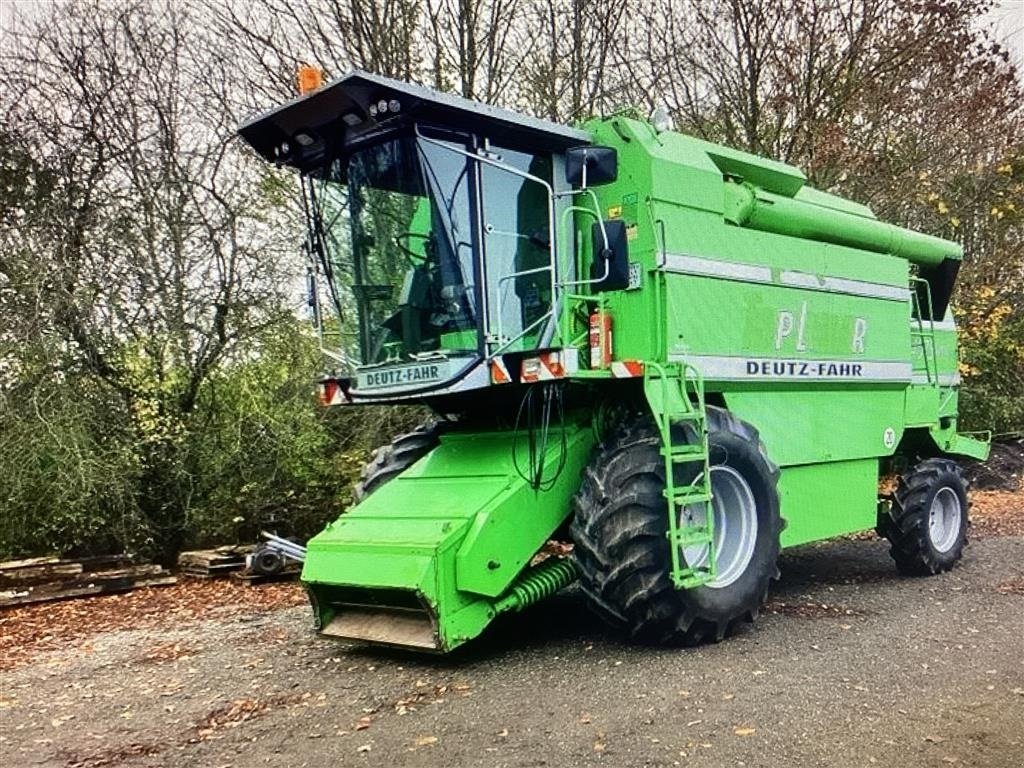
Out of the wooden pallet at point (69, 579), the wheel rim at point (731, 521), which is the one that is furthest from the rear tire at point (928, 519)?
the wooden pallet at point (69, 579)

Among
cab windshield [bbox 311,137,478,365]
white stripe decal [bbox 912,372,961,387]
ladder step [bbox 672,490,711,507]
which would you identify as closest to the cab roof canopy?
cab windshield [bbox 311,137,478,365]

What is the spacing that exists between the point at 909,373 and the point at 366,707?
5.72 meters

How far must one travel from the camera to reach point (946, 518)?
28.7 feet

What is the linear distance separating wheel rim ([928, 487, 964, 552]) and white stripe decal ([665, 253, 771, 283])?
3175 millimetres

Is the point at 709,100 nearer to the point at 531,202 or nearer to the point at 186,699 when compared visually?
the point at 531,202

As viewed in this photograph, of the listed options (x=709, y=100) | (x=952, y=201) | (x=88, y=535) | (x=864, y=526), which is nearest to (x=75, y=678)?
(x=88, y=535)

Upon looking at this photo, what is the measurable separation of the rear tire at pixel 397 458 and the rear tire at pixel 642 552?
1.57 metres

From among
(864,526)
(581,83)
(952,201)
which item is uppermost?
(581,83)

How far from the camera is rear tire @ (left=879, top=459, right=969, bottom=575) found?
821 cm

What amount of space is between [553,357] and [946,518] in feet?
16.3

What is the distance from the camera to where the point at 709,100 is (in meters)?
14.1

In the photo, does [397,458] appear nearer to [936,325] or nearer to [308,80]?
[308,80]

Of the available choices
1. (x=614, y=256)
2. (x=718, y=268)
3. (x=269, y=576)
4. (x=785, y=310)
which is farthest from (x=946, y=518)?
(x=269, y=576)

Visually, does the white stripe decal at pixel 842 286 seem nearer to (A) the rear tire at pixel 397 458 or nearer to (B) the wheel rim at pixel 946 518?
(B) the wheel rim at pixel 946 518
